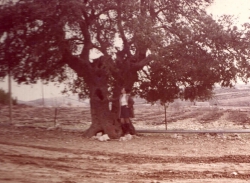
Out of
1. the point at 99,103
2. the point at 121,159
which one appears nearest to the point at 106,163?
the point at 121,159

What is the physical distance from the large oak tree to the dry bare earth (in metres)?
1.90

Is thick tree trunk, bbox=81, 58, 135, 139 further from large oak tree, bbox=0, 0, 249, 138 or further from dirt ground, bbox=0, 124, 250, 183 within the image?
dirt ground, bbox=0, 124, 250, 183

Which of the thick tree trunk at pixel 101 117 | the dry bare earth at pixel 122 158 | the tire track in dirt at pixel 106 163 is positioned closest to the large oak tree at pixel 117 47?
the thick tree trunk at pixel 101 117

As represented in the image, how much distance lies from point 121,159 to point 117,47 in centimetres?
542

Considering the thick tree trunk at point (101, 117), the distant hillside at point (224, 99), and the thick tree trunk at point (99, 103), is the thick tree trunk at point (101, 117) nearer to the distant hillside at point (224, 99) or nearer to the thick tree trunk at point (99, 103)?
the thick tree trunk at point (99, 103)

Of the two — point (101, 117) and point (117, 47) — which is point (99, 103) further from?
point (117, 47)

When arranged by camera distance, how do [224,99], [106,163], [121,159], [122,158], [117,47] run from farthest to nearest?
[224,99] → [117,47] → [122,158] → [121,159] → [106,163]

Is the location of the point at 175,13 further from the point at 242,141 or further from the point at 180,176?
the point at 180,176

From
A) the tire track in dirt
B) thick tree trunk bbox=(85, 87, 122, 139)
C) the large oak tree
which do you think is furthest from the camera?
thick tree trunk bbox=(85, 87, 122, 139)

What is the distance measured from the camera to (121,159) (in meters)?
9.66

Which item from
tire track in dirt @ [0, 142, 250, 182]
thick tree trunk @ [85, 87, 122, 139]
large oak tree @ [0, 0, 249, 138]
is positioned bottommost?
tire track in dirt @ [0, 142, 250, 182]

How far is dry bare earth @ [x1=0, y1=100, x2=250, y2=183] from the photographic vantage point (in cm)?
778

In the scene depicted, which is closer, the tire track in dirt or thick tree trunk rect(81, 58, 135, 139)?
the tire track in dirt

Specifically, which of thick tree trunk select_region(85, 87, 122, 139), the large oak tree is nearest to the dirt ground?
thick tree trunk select_region(85, 87, 122, 139)
